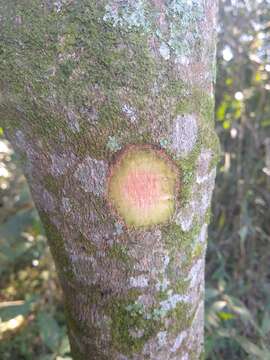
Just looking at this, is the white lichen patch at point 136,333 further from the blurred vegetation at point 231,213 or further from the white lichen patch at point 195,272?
the blurred vegetation at point 231,213

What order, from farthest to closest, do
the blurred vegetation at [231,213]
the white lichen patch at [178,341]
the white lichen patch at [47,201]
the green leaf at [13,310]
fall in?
the blurred vegetation at [231,213] < the green leaf at [13,310] < the white lichen patch at [178,341] < the white lichen patch at [47,201]

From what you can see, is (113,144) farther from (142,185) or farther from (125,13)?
(125,13)

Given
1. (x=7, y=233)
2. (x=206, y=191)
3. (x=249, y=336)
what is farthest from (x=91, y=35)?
(x=249, y=336)

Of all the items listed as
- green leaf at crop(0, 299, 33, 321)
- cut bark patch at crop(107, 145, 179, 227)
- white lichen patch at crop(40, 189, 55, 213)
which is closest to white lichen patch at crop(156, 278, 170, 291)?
cut bark patch at crop(107, 145, 179, 227)

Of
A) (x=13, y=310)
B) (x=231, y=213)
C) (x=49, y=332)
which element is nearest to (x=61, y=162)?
(x=13, y=310)

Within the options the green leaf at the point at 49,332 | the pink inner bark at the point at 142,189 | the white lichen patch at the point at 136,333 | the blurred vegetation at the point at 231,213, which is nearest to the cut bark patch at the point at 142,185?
the pink inner bark at the point at 142,189

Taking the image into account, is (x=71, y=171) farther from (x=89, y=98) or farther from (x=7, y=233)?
(x=7, y=233)
